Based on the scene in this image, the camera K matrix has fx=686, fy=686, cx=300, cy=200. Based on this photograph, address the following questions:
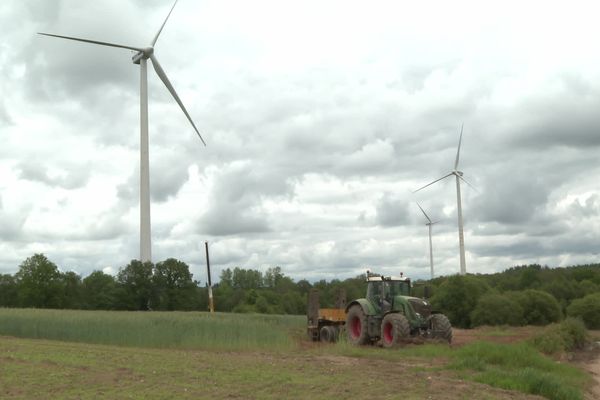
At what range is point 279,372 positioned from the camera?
51.6 ft

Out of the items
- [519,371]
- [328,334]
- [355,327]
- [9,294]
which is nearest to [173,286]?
[9,294]

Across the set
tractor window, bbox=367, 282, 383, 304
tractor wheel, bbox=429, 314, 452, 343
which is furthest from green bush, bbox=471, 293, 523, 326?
tractor wheel, bbox=429, 314, 452, 343

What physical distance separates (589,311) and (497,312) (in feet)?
16.2

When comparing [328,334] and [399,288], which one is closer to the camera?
[399,288]

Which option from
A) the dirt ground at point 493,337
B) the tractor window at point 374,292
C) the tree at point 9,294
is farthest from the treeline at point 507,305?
the tree at point 9,294

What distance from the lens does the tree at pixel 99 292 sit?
63875 mm

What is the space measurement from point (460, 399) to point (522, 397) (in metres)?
1.73

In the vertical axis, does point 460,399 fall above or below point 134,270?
below

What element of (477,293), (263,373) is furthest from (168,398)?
(477,293)

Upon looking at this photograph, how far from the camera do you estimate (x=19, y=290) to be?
2825 inches

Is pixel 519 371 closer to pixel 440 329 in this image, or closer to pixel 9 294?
pixel 440 329

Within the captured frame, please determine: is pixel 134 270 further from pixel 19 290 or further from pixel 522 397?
pixel 522 397

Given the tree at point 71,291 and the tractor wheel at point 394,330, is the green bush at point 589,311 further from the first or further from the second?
the tree at point 71,291

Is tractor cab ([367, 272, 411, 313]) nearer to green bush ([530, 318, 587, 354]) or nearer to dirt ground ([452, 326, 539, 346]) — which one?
dirt ground ([452, 326, 539, 346])
